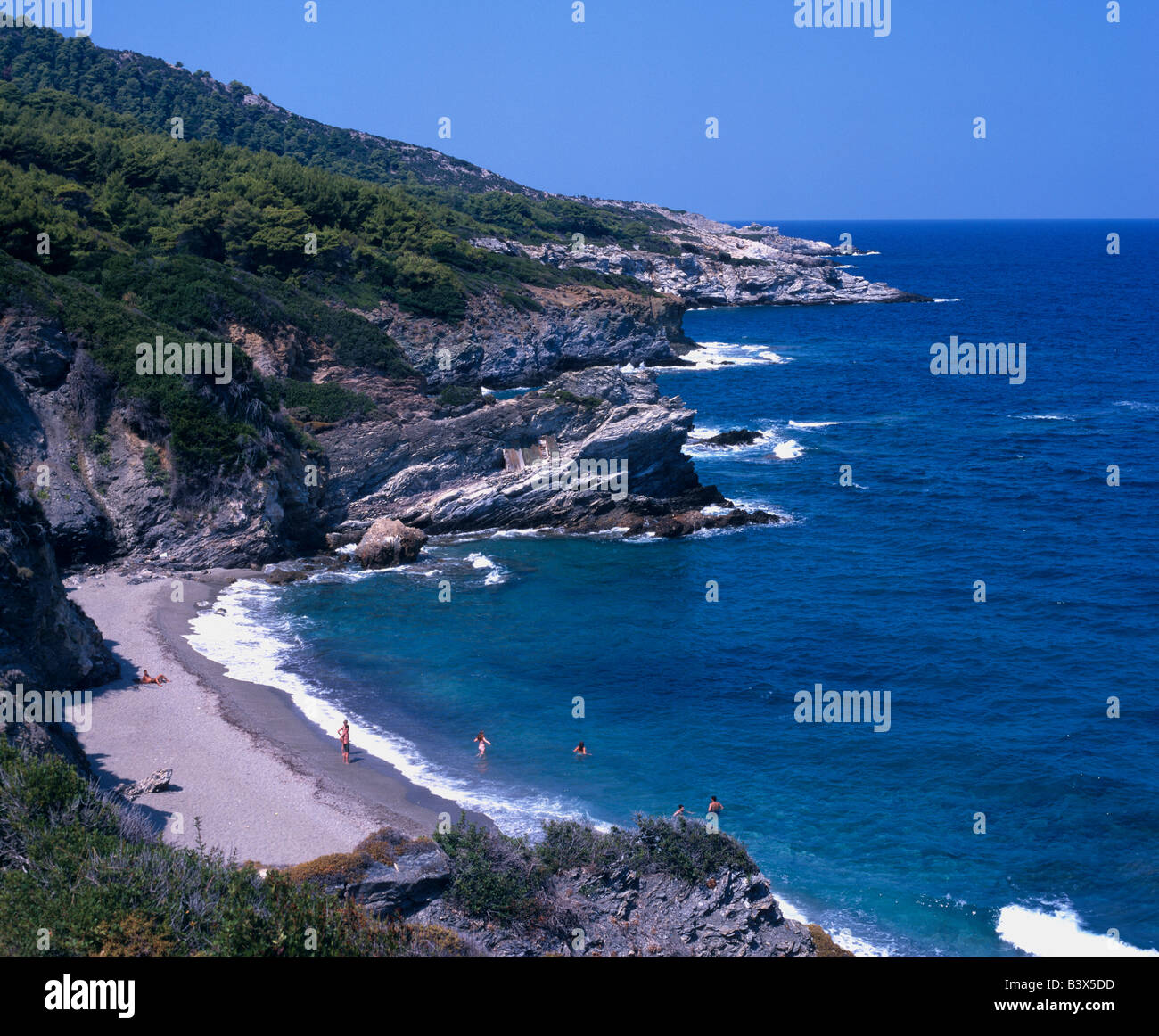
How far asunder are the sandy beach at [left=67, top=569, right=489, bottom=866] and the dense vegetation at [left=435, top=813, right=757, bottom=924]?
5318 mm

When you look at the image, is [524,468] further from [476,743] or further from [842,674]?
[476,743]

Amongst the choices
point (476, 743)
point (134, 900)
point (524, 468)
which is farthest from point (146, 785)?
point (524, 468)

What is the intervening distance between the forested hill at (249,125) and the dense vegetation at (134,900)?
81.2m

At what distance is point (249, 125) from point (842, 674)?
125 m

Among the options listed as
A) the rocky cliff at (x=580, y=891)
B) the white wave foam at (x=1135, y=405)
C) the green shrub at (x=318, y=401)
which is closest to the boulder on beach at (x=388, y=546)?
the green shrub at (x=318, y=401)

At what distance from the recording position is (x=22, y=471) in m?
33.8

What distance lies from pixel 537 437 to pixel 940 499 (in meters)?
20.4

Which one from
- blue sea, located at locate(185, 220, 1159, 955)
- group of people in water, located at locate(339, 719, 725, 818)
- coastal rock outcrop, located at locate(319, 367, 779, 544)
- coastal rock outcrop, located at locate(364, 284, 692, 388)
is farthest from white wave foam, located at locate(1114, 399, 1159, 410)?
group of people in water, located at locate(339, 719, 725, 818)

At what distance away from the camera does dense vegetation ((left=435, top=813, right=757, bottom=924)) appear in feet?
48.8

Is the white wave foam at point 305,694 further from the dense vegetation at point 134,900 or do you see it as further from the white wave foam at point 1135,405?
the white wave foam at point 1135,405

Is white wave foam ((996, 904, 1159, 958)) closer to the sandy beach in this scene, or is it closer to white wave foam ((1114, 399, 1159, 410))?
the sandy beach

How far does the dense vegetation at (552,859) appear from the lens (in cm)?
1486

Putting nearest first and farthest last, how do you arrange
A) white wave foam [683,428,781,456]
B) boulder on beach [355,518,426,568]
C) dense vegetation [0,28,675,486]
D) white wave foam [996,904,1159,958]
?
white wave foam [996,904,1159,958] < dense vegetation [0,28,675,486] < boulder on beach [355,518,426,568] < white wave foam [683,428,781,456]

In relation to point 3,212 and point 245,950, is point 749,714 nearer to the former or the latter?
point 245,950
